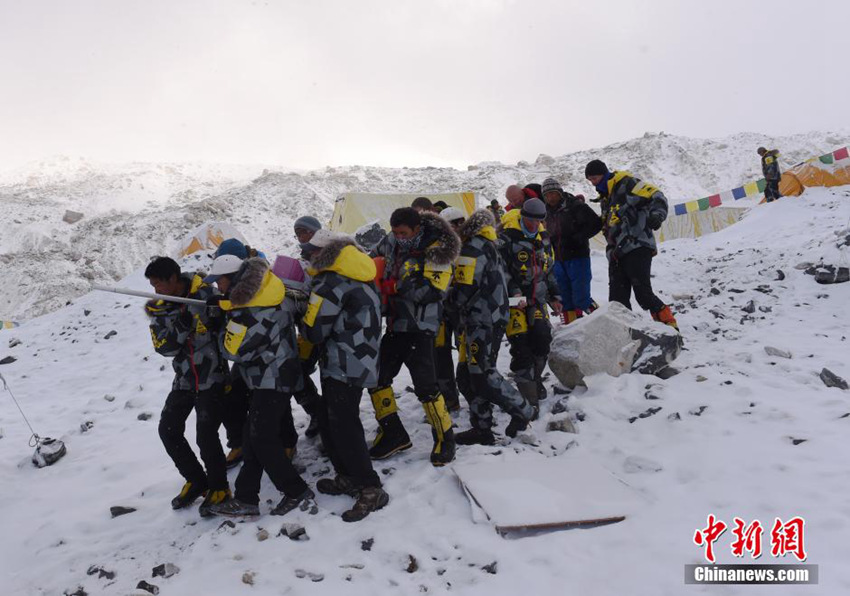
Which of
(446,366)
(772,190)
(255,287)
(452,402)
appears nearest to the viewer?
(255,287)

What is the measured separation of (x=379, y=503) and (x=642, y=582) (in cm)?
179

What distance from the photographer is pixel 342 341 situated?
3.70m

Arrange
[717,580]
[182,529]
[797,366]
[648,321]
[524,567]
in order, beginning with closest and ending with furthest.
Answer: [717,580] < [524,567] < [182,529] < [797,366] < [648,321]

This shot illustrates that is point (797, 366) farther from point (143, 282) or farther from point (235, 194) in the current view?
point (235, 194)

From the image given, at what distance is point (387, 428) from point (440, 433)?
1.88ft

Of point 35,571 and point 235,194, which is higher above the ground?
point 235,194

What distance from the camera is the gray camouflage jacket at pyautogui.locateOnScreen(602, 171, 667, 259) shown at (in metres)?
5.76

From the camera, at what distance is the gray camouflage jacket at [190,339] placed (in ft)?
12.6

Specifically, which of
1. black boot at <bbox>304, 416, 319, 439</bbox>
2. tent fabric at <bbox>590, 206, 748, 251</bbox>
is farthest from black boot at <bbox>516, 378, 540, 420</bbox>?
tent fabric at <bbox>590, 206, 748, 251</bbox>

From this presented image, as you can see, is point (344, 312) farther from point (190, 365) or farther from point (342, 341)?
point (190, 365)

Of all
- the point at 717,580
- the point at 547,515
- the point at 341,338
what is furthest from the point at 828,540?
the point at 341,338

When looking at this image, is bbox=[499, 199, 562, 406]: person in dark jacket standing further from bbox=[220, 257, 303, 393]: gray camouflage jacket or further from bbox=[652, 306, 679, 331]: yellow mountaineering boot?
bbox=[220, 257, 303, 393]: gray camouflage jacket

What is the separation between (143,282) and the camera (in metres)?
13.4

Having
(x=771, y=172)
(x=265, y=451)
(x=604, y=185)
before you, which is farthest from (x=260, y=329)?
(x=771, y=172)
